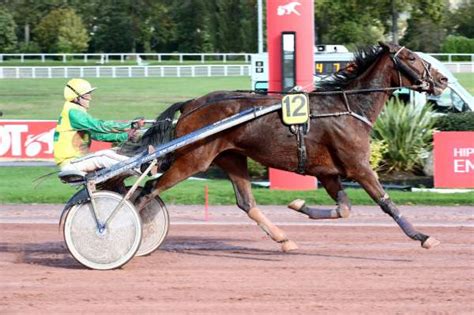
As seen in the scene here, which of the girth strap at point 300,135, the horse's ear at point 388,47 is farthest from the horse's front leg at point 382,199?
the horse's ear at point 388,47

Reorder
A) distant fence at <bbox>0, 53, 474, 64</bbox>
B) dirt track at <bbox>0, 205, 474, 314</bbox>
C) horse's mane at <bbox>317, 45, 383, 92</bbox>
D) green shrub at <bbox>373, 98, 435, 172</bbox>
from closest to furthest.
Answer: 1. dirt track at <bbox>0, 205, 474, 314</bbox>
2. horse's mane at <bbox>317, 45, 383, 92</bbox>
3. green shrub at <bbox>373, 98, 435, 172</bbox>
4. distant fence at <bbox>0, 53, 474, 64</bbox>

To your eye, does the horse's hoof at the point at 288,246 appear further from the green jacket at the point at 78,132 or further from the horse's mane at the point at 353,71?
the green jacket at the point at 78,132

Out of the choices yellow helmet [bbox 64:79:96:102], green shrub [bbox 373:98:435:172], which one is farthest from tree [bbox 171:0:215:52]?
yellow helmet [bbox 64:79:96:102]

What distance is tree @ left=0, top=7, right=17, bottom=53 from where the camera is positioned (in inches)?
2301

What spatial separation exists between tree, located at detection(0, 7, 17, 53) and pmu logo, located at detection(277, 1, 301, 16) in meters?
47.2

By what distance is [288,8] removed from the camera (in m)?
13.5

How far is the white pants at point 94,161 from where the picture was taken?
8.40 m

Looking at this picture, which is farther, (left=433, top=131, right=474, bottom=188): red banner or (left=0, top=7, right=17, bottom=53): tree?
(left=0, top=7, right=17, bottom=53): tree

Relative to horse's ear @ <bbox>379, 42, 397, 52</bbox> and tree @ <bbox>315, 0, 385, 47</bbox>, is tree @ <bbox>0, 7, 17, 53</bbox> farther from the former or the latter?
horse's ear @ <bbox>379, 42, 397, 52</bbox>

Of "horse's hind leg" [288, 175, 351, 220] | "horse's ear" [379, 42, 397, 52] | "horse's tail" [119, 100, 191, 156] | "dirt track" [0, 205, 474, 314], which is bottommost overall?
"dirt track" [0, 205, 474, 314]

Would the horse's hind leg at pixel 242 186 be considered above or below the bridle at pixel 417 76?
below

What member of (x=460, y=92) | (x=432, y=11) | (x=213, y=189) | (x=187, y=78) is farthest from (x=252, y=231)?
(x=187, y=78)

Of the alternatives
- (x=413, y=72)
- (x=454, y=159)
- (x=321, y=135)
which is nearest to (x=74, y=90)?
(x=321, y=135)

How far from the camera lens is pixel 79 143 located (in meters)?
8.53
